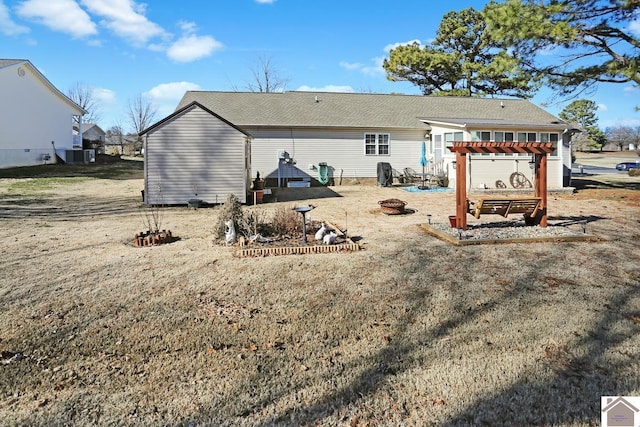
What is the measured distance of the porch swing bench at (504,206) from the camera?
28.0 feet

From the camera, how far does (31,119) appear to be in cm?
2711

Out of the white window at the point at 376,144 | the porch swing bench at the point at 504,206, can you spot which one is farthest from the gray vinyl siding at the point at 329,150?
the porch swing bench at the point at 504,206

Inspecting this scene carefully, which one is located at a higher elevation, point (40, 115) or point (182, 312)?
point (40, 115)

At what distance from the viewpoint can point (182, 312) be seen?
4.75 metres

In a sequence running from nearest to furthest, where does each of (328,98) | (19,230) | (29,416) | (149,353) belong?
1. (29,416)
2. (149,353)
3. (19,230)
4. (328,98)

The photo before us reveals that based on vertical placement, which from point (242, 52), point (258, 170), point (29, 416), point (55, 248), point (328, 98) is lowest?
point (29, 416)

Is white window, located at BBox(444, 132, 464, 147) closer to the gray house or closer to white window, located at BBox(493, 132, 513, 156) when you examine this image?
the gray house

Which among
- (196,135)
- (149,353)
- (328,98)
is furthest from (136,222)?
(328,98)

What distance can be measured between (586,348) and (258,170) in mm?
16355

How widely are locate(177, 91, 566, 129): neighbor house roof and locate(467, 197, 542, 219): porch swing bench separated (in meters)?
9.28

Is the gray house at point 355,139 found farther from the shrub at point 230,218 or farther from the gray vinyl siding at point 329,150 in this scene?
the shrub at point 230,218

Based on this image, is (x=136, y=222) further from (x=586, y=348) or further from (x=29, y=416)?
(x=586, y=348)

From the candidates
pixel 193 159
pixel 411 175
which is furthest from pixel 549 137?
pixel 193 159

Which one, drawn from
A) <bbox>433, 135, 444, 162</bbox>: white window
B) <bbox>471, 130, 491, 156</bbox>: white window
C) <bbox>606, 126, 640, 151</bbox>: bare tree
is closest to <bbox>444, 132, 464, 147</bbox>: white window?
<bbox>471, 130, 491, 156</bbox>: white window
